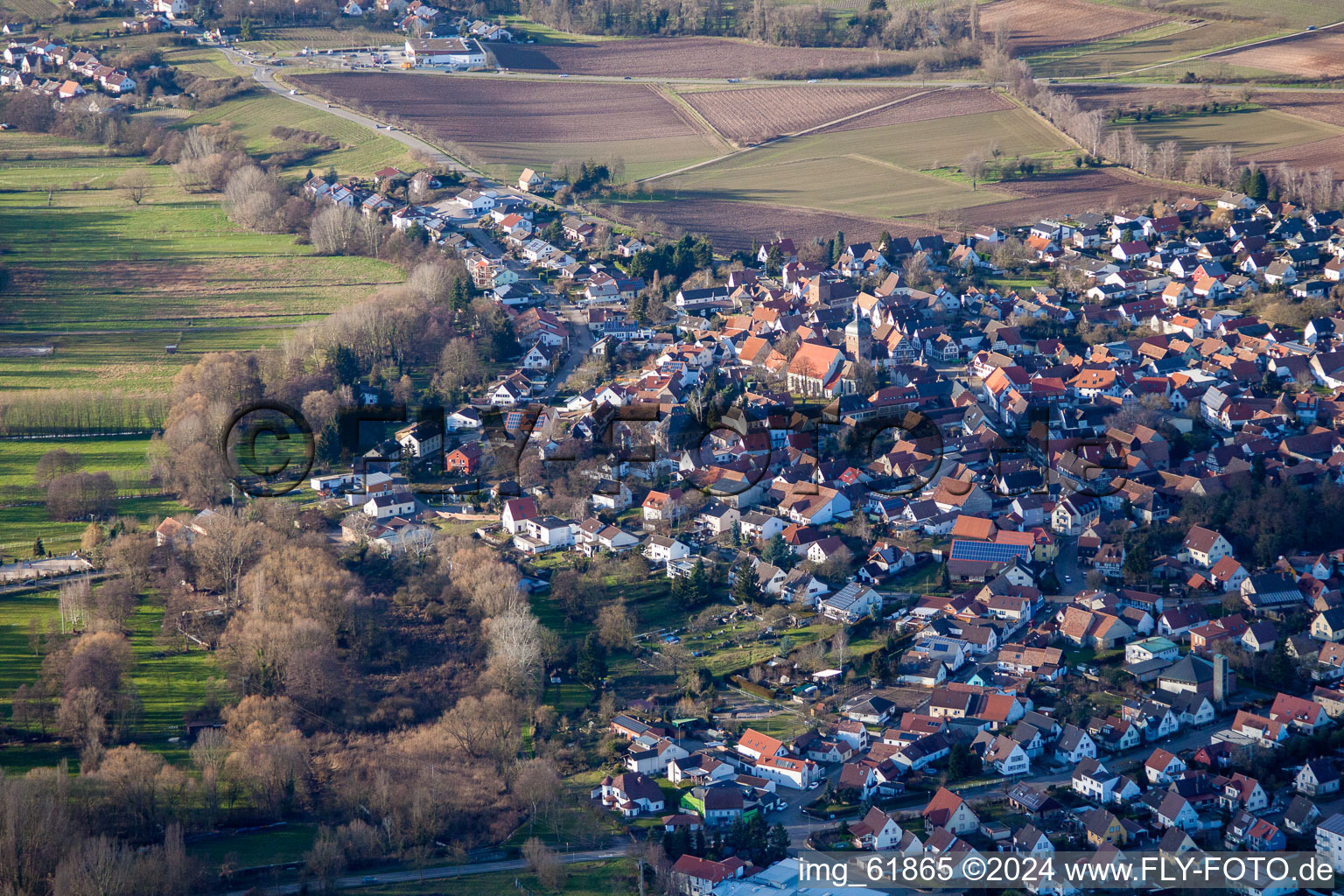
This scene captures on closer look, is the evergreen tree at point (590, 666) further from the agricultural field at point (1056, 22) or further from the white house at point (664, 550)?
the agricultural field at point (1056, 22)

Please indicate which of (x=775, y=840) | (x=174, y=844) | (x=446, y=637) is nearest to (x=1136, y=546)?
(x=775, y=840)

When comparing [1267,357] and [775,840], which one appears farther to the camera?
[1267,357]

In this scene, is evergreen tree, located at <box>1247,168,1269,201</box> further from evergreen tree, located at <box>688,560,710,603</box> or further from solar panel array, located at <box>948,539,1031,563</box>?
evergreen tree, located at <box>688,560,710,603</box>

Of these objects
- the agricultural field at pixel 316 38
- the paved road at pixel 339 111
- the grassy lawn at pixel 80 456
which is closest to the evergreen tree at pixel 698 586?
the grassy lawn at pixel 80 456

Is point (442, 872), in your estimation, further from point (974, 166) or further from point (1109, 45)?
point (1109, 45)

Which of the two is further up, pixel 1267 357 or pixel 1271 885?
pixel 1267 357

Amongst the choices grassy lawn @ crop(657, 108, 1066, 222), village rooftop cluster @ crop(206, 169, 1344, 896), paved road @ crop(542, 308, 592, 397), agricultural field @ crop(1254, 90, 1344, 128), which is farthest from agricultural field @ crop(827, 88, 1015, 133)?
paved road @ crop(542, 308, 592, 397)

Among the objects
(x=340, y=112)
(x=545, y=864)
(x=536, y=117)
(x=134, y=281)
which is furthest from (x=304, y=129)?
(x=545, y=864)

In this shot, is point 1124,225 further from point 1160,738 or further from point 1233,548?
point 1160,738
